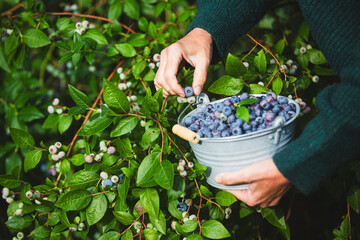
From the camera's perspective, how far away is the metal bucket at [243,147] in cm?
74

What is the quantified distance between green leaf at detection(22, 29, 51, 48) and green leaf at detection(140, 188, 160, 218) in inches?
29.1

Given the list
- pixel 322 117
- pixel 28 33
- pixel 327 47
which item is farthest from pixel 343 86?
pixel 28 33

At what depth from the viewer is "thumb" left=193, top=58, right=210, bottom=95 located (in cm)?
Result: 89

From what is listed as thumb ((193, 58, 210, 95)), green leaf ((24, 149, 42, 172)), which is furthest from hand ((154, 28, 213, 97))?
green leaf ((24, 149, 42, 172))

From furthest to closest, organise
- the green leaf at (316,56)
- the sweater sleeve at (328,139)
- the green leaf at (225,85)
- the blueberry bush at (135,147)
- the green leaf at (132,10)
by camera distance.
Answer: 1. the green leaf at (132,10)
2. the green leaf at (316,56)
3. the green leaf at (225,85)
4. the blueberry bush at (135,147)
5. the sweater sleeve at (328,139)

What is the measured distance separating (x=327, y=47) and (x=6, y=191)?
4.01 feet

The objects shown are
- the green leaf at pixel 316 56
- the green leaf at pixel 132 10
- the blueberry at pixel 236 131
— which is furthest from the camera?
the green leaf at pixel 132 10

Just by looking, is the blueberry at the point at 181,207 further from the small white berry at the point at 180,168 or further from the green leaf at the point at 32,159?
the green leaf at the point at 32,159

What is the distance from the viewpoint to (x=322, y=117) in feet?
2.34

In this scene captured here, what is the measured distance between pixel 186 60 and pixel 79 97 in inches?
14.5

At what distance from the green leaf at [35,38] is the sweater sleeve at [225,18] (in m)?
0.58

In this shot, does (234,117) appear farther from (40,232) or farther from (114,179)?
(40,232)

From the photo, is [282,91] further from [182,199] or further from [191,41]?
[182,199]

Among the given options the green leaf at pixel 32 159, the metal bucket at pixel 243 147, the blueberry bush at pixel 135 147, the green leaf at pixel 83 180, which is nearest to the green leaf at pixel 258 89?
the blueberry bush at pixel 135 147
